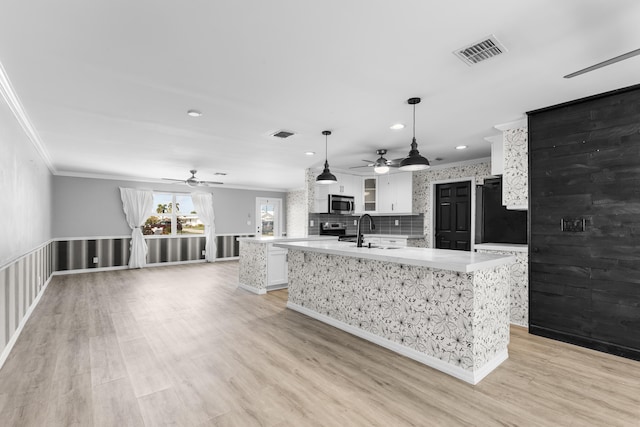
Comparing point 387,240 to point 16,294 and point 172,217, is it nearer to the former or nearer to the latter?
point 16,294

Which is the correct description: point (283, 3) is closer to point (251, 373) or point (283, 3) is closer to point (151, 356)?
point (251, 373)

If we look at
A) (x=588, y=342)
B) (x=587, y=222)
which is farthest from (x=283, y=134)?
(x=588, y=342)

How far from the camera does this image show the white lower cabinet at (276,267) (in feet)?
17.4

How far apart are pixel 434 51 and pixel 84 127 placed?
13.1 ft

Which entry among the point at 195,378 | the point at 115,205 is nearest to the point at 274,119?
the point at 195,378

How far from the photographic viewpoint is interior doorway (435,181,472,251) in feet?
19.1

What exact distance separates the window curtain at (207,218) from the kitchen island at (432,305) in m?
6.20

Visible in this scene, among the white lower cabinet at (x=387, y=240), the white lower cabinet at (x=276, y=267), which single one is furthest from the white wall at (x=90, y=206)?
the white lower cabinet at (x=387, y=240)

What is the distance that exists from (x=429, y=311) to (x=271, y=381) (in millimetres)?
1413

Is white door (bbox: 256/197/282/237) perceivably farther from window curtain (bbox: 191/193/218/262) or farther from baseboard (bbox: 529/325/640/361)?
baseboard (bbox: 529/325/640/361)

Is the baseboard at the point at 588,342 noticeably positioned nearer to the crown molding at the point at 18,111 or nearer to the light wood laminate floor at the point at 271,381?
the light wood laminate floor at the point at 271,381

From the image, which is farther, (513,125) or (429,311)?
(513,125)

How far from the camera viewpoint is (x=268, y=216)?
1044cm

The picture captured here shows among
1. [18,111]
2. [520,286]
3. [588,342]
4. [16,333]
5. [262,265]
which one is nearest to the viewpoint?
[588,342]
